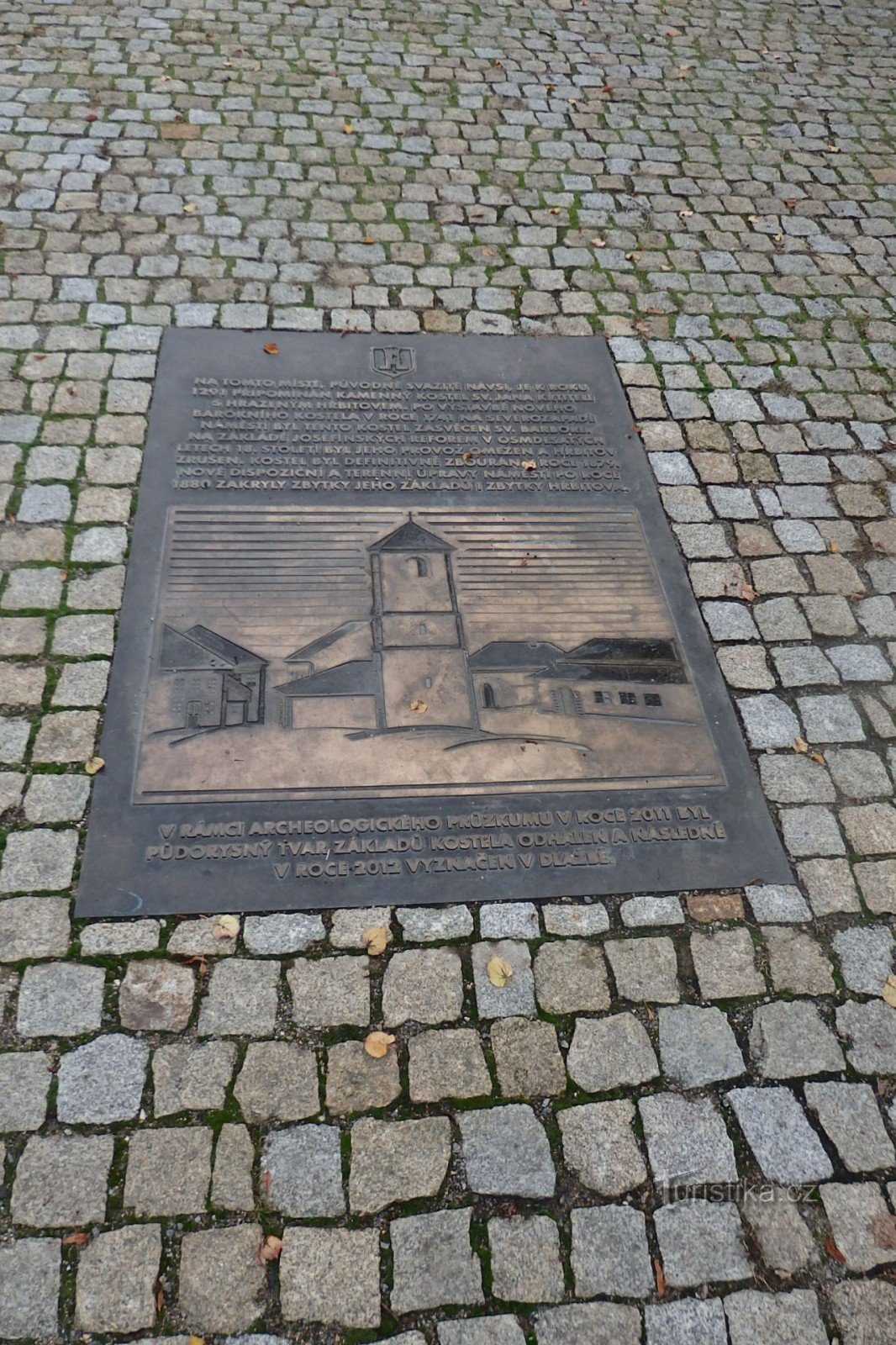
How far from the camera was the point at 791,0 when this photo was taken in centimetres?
865

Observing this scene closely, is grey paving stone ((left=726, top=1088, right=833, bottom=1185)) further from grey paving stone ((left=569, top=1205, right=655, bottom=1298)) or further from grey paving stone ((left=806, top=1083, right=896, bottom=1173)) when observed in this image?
grey paving stone ((left=569, top=1205, right=655, bottom=1298))

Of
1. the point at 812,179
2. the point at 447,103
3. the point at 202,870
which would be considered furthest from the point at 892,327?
the point at 202,870

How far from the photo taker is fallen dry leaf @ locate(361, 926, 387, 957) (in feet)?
9.87

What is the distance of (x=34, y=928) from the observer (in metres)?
2.98

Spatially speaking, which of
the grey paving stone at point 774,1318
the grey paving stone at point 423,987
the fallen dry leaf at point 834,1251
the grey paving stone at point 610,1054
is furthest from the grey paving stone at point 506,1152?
the fallen dry leaf at point 834,1251

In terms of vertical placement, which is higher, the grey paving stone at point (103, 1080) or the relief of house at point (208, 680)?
the relief of house at point (208, 680)

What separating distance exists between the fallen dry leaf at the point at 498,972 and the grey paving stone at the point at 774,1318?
1045mm

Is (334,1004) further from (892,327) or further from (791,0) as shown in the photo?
(791,0)

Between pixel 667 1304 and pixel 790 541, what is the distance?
329 centimetres

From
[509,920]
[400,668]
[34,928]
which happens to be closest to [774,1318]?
[509,920]

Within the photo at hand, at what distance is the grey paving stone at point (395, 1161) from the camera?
2.56 m

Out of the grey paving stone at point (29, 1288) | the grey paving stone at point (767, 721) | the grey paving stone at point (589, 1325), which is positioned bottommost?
the grey paving stone at point (29, 1288)

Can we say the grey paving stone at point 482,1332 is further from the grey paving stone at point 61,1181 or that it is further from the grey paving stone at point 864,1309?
the grey paving stone at point 61,1181

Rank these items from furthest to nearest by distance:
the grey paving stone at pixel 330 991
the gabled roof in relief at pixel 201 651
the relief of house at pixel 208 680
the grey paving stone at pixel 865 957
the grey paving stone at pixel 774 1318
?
1. the gabled roof in relief at pixel 201 651
2. the relief of house at pixel 208 680
3. the grey paving stone at pixel 865 957
4. the grey paving stone at pixel 330 991
5. the grey paving stone at pixel 774 1318
